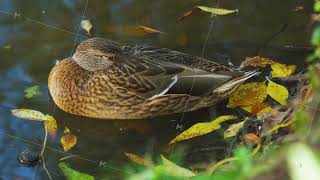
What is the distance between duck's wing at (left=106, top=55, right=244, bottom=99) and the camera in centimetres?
330

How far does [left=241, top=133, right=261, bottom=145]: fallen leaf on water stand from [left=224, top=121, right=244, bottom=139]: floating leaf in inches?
3.2

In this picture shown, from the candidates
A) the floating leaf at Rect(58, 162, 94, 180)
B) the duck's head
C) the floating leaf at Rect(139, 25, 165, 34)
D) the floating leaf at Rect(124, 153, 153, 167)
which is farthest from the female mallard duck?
the floating leaf at Rect(58, 162, 94, 180)

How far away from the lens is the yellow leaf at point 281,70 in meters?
3.37

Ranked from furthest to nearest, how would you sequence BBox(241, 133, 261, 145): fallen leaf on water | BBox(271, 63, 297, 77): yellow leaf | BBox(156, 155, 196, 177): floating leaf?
BBox(271, 63, 297, 77): yellow leaf → BBox(241, 133, 261, 145): fallen leaf on water → BBox(156, 155, 196, 177): floating leaf

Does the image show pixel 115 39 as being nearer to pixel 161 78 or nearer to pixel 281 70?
pixel 161 78

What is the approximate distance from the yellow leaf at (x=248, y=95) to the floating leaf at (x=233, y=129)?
0.42 feet

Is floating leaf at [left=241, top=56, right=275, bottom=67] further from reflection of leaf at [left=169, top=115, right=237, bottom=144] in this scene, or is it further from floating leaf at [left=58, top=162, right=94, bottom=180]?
floating leaf at [left=58, top=162, right=94, bottom=180]

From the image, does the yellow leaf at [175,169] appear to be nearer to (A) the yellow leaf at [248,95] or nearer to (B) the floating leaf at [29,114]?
(A) the yellow leaf at [248,95]

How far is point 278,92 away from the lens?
3.31 m

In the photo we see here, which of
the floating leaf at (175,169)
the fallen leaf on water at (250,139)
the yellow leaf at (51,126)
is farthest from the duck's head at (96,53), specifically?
the fallen leaf on water at (250,139)

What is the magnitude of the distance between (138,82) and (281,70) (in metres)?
0.87

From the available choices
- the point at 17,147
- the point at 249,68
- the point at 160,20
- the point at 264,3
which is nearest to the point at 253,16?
the point at 264,3

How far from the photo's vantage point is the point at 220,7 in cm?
354

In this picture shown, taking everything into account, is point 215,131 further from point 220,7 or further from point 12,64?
point 12,64
